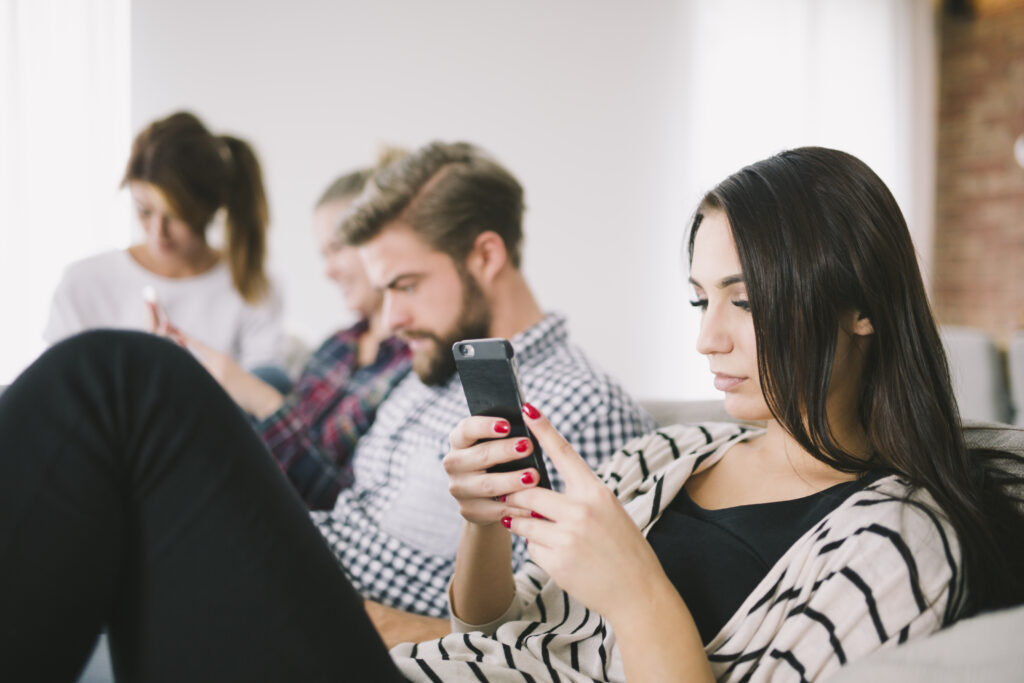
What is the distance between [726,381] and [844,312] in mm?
154

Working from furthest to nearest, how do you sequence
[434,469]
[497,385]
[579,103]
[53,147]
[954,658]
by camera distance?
[579,103], [53,147], [434,469], [497,385], [954,658]

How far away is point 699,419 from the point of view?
145 centimetres

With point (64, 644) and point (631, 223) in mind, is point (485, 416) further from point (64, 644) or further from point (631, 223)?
point (631, 223)

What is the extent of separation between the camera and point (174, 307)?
8.07ft

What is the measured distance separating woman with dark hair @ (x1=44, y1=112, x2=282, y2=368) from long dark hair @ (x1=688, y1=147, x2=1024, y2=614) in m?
1.78

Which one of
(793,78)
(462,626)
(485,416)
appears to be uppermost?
(793,78)

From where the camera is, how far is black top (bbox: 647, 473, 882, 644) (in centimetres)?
88

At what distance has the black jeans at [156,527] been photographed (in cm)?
69

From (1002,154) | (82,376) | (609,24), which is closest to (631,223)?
(609,24)

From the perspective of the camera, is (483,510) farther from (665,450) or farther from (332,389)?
(332,389)

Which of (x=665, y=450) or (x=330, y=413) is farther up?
(x=665, y=450)

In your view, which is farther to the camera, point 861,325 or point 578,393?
point 578,393

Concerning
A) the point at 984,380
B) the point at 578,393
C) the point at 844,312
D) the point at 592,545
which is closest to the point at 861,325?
the point at 844,312

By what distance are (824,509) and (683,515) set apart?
0.59ft
